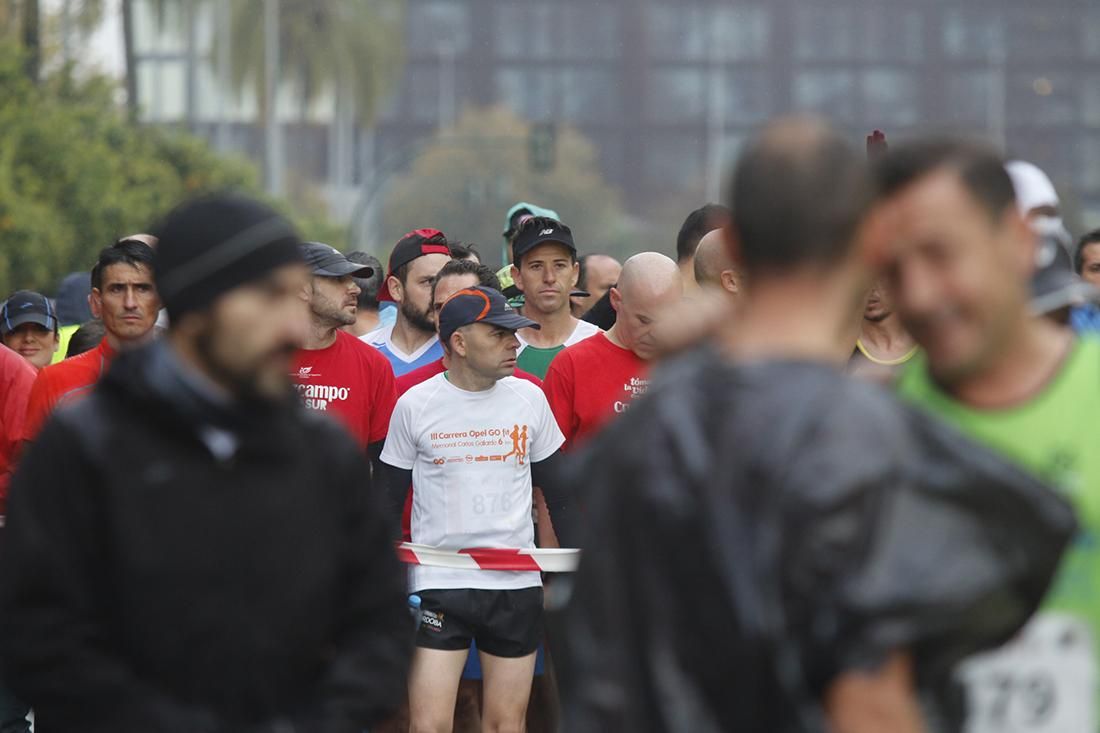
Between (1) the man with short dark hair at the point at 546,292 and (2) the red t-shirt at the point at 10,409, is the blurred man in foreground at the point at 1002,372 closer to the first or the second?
(2) the red t-shirt at the point at 10,409

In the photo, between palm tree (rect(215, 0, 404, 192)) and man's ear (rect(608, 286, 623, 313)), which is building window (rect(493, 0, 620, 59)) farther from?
man's ear (rect(608, 286, 623, 313))

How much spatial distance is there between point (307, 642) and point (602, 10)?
118141 mm

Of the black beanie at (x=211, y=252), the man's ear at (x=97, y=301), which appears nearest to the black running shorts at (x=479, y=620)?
the man's ear at (x=97, y=301)

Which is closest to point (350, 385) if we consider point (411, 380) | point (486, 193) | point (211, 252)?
point (411, 380)

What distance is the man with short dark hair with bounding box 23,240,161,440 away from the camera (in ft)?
24.6

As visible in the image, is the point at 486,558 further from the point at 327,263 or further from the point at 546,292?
the point at 546,292

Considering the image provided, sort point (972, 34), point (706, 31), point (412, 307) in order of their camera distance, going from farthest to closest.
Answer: point (706, 31) < point (972, 34) < point (412, 307)

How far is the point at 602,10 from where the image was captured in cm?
11956

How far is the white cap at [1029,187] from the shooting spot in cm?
380

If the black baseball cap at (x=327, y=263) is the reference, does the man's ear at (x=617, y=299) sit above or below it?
below

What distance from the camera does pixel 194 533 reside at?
3.52 meters

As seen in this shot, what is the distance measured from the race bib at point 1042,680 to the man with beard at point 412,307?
21.7 ft

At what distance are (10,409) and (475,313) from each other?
2.00 meters

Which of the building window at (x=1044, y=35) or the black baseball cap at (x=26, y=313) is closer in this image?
the black baseball cap at (x=26, y=313)
